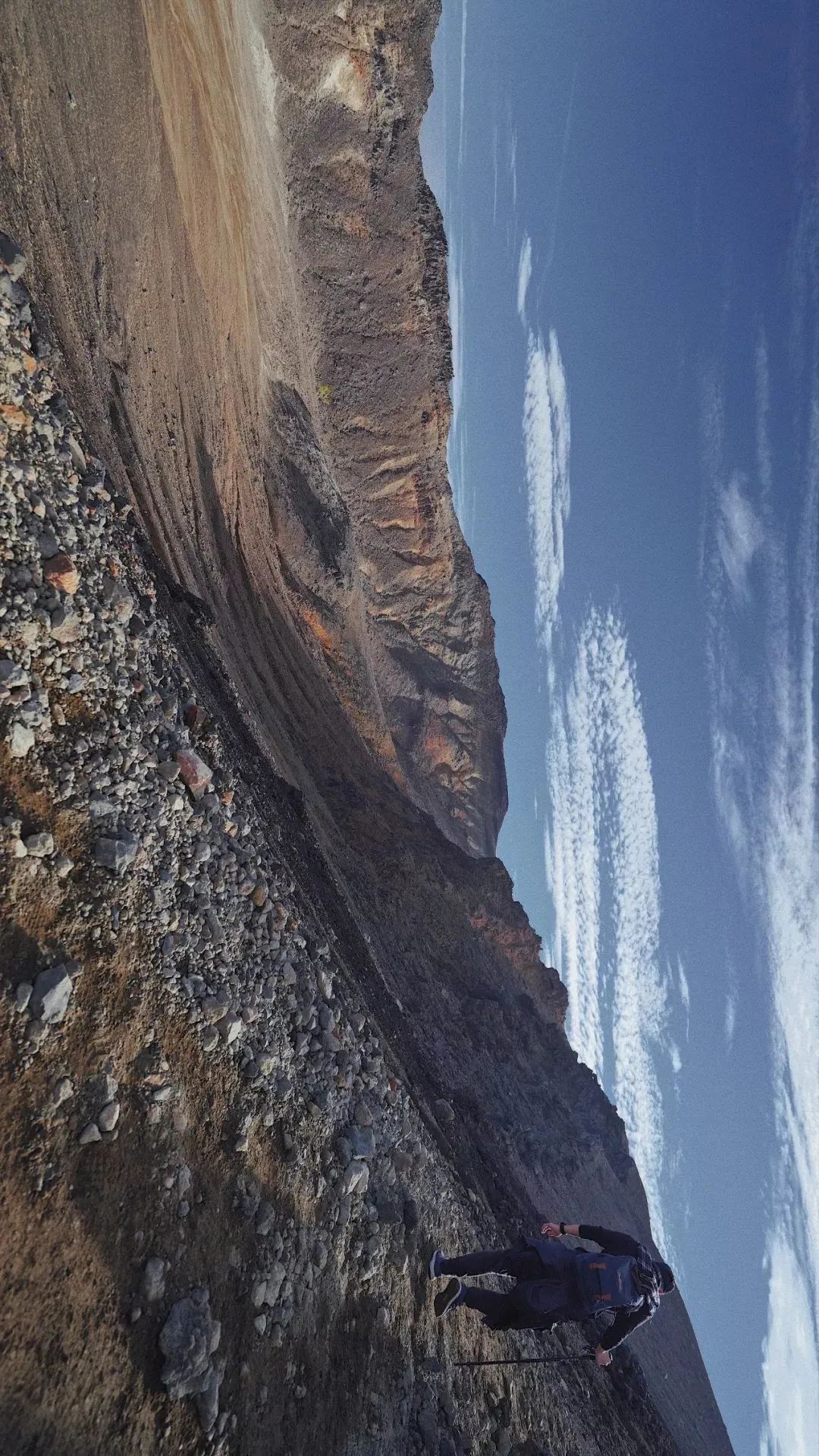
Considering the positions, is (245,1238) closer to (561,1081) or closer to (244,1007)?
(244,1007)

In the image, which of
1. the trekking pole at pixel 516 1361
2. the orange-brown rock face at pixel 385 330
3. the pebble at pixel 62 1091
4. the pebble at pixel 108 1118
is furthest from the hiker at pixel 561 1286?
the orange-brown rock face at pixel 385 330

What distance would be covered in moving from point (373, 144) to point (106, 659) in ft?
106

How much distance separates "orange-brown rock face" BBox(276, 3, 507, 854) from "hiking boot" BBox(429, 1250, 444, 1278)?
58.1 ft

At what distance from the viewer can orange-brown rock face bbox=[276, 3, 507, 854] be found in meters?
28.9

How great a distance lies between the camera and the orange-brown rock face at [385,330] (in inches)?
1138

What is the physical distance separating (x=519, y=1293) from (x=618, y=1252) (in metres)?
1.11

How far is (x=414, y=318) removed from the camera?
31.1 metres

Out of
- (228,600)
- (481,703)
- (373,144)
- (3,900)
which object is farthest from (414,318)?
(3,900)

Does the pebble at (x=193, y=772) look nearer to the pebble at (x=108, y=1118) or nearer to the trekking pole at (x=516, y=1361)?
the pebble at (x=108, y=1118)

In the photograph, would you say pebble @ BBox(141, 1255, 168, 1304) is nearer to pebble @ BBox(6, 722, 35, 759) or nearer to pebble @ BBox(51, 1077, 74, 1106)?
pebble @ BBox(51, 1077, 74, 1106)

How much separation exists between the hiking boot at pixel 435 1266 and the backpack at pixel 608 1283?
1388 mm

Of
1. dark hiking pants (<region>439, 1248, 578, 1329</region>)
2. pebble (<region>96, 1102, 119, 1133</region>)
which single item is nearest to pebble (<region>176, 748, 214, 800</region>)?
pebble (<region>96, 1102, 119, 1133</region>)

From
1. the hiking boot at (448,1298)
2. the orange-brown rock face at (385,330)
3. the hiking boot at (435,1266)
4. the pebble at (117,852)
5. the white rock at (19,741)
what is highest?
the orange-brown rock face at (385,330)

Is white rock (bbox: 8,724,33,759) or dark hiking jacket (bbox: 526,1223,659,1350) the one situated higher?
white rock (bbox: 8,724,33,759)
